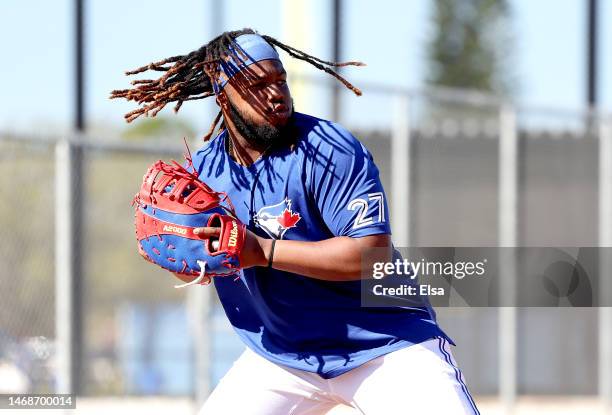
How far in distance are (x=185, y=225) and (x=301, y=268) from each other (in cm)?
44

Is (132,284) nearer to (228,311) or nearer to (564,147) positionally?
(564,147)

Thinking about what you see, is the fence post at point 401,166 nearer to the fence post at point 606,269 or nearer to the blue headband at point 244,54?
the fence post at point 606,269

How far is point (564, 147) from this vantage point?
11.1m

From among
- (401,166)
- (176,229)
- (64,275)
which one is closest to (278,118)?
(176,229)

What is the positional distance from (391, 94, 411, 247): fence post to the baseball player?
4.27 metres

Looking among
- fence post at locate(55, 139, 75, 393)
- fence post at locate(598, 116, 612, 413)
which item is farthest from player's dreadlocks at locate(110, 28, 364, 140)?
fence post at locate(598, 116, 612, 413)

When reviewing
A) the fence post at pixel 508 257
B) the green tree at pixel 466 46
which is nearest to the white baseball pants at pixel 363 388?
the fence post at pixel 508 257

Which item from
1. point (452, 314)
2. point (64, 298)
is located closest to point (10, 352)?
point (64, 298)

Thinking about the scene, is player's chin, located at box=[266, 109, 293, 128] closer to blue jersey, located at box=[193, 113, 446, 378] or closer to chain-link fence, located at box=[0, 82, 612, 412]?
blue jersey, located at box=[193, 113, 446, 378]

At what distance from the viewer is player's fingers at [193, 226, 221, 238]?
13.5 feet

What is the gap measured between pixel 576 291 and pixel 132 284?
13.7 ft

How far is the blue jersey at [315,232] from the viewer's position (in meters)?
4.23

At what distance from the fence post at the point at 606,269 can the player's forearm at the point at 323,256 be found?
606cm

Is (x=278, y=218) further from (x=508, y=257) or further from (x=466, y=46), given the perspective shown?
(x=466, y=46)
